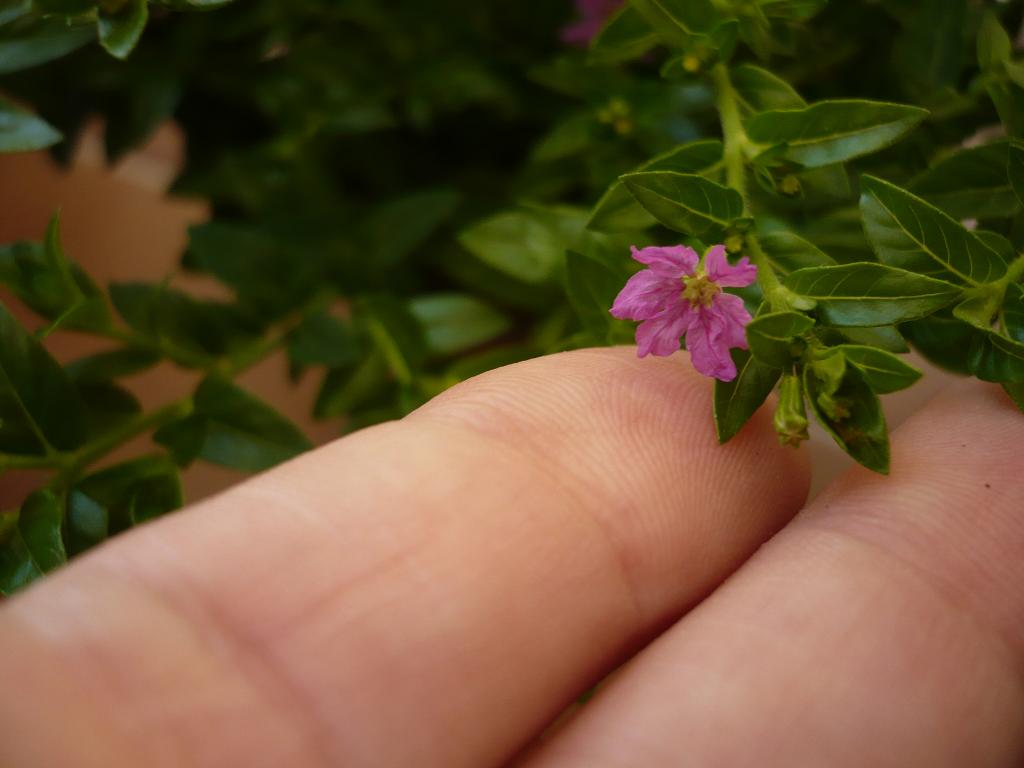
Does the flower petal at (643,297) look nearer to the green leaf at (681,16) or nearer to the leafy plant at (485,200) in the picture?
the leafy plant at (485,200)

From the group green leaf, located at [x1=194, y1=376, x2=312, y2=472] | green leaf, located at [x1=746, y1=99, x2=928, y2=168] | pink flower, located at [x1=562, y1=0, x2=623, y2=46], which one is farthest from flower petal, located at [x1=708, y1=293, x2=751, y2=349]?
pink flower, located at [x1=562, y1=0, x2=623, y2=46]

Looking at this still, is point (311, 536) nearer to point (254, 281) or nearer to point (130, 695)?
point (130, 695)

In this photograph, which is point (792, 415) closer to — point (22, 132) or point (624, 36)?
point (624, 36)

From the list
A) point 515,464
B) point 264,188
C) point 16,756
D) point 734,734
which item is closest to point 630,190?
point 515,464

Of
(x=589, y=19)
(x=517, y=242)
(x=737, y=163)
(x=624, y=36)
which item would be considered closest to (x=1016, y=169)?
(x=737, y=163)

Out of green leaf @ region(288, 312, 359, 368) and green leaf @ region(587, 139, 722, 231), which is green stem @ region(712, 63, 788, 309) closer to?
green leaf @ region(587, 139, 722, 231)
